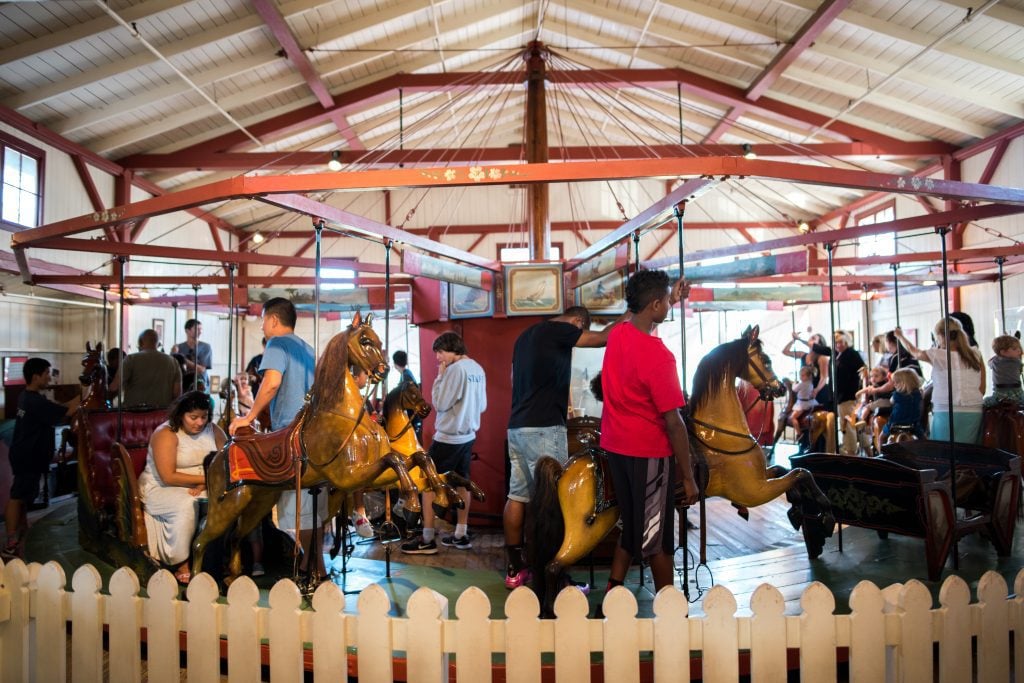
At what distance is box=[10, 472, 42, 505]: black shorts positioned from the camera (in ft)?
17.3

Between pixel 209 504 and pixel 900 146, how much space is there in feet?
38.7

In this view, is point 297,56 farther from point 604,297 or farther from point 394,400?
point 394,400

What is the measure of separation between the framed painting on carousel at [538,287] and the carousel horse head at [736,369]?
2728mm

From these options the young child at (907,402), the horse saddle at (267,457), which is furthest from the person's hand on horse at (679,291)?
the young child at (907,402)

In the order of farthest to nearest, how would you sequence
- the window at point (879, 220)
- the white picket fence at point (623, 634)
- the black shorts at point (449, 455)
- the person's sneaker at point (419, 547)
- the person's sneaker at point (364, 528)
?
the window at point (879, 220) < the black shorts at point (449, 455) < the person's sneaker at point (364, 528) < the person's sneaker at point (419, 547) < the white picket fence at point (623, 634)

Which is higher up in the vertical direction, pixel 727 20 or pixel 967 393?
pixel 727 20

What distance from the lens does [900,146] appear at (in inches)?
453

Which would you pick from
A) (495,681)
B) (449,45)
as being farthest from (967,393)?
(449,45)

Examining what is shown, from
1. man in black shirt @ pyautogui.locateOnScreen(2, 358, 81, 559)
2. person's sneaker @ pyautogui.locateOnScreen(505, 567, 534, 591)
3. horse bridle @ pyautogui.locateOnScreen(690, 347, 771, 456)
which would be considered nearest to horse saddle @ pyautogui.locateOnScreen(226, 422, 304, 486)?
person's sneaker @ pyautogui.locateOnScreen(505, 567, 534, 591)

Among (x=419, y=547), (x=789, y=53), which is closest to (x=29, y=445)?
(x=419, y=547)

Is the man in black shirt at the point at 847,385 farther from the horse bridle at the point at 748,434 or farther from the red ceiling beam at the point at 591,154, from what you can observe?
the horse bridle at the point at 748,434

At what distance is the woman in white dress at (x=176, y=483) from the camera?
161 inches

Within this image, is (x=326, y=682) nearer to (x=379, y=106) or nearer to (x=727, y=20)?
(x=727, y=20)

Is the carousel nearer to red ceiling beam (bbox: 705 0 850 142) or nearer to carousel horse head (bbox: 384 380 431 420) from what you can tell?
carousel horse head (bbox: 384 380 431 420)
